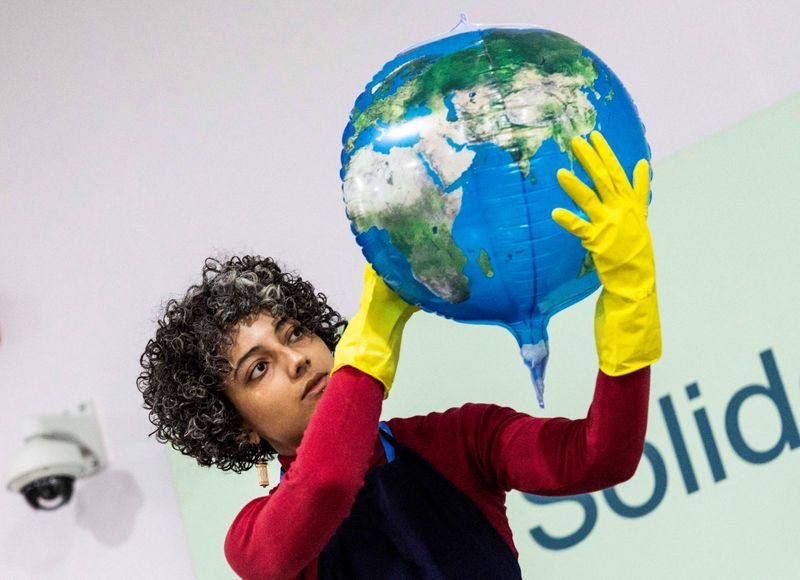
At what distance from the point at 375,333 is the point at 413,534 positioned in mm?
266

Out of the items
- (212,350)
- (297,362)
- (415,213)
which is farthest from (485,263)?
(212,350)

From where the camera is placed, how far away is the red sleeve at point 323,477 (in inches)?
47.7

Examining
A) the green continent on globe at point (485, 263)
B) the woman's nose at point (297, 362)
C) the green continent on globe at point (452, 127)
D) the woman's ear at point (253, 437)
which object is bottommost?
the woman's ear at point (253, 437)

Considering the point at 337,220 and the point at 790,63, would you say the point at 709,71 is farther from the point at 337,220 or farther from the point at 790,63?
the point at 337,220

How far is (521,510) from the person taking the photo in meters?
2.04

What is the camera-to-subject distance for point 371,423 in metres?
1.24

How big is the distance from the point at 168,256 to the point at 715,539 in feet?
4.08

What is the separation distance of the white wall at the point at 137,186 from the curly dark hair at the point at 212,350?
714 mm

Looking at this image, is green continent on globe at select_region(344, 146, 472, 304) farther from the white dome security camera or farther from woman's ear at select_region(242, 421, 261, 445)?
the white dome security camera

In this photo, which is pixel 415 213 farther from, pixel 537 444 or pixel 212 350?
pixel 212 350

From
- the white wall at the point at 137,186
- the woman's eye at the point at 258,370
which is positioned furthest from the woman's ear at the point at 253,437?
the white wall at the point at 137,186

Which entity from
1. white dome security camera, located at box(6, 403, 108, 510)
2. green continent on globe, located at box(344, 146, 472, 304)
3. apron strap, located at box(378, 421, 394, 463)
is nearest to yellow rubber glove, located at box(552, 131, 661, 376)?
green continent on globe, located at box(344, 146, 472, 304)

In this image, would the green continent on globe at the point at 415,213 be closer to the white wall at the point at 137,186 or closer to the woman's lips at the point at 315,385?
the woman's lips at the point at 315,385

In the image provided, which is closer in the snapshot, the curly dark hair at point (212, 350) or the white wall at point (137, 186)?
the curly dark hair at point (212, 350)
